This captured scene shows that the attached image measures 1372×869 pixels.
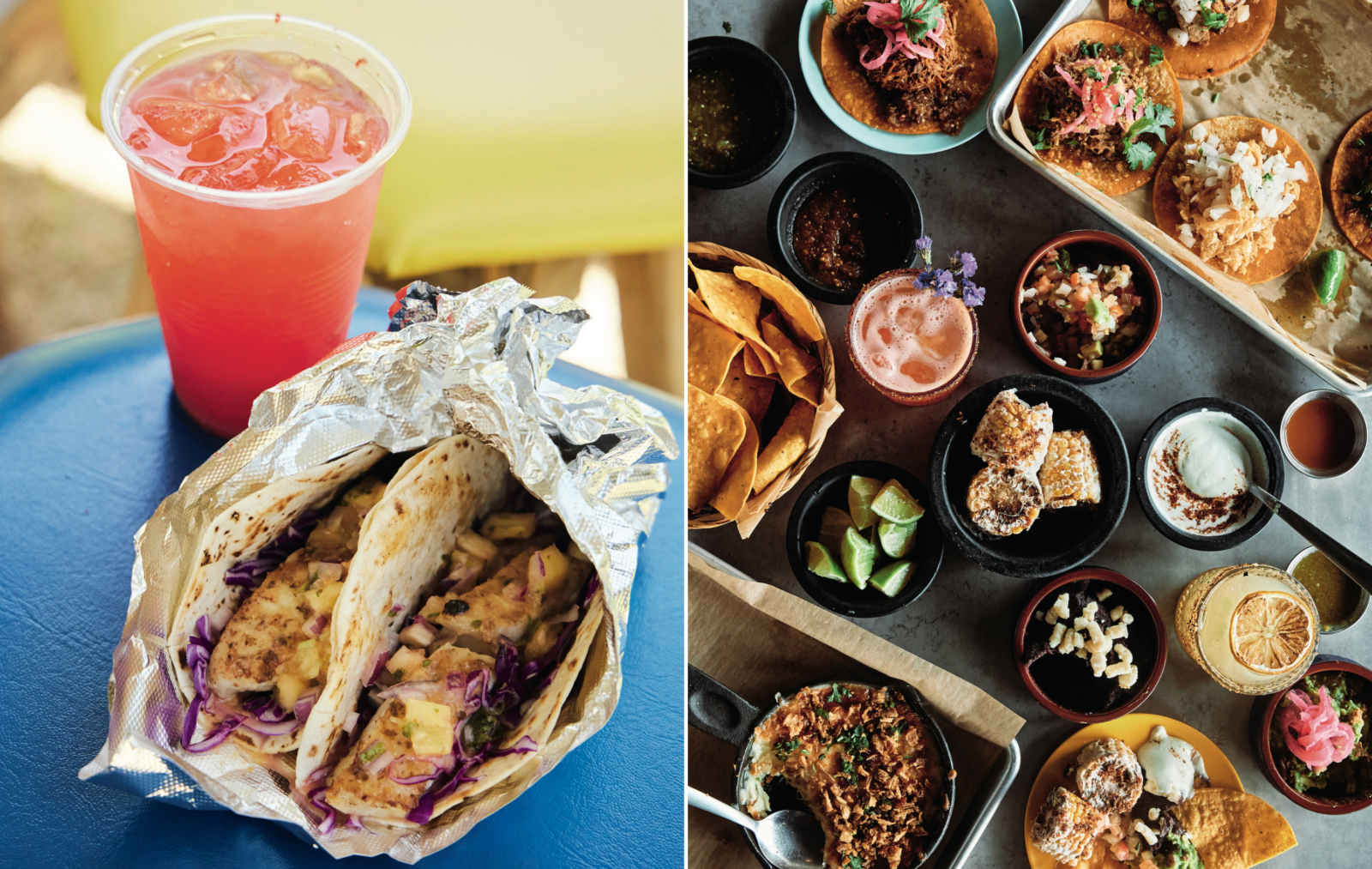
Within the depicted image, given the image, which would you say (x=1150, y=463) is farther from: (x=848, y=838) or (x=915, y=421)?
(x=848, y=838)

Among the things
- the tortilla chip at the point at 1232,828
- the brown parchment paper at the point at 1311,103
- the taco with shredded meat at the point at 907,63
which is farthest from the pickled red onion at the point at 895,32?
the tortilla chip at the point at 1232,828

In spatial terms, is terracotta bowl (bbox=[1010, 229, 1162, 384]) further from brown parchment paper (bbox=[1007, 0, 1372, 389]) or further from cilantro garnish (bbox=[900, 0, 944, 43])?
cilantro garnish (bbox=[900, 0, 944, 43])

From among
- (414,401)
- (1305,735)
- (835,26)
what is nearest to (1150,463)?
(1305,735)

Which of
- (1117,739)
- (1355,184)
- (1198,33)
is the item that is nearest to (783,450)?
(1117,739)

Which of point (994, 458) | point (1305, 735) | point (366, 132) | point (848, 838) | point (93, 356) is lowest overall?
point (848, 838)

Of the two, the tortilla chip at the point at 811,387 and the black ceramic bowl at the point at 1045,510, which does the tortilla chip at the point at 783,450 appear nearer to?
the tortilla chip at the point at 811,387

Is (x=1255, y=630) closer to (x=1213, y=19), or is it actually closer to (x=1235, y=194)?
(x=1235, y=194)
